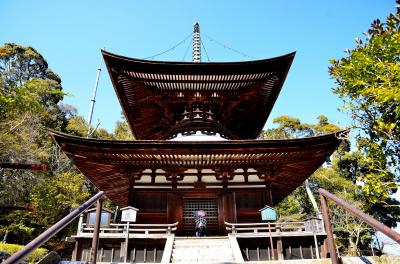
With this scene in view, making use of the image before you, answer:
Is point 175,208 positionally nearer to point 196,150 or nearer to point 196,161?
point 196,161

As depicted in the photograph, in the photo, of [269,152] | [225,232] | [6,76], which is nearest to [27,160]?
[225,232]

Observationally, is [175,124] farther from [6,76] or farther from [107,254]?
[6,76]

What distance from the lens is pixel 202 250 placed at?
853 centimetres

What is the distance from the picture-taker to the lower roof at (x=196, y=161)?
957 cm

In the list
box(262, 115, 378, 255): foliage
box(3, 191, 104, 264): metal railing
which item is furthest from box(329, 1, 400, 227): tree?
box(262, 115, 378, 255): foliage

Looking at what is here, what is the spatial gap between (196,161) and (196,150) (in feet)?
4.19

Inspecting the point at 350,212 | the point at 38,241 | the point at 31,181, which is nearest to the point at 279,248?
the point at 350,212

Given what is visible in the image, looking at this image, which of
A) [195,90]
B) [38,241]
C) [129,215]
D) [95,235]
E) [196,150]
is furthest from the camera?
[195,90]

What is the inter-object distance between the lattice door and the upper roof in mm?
3301

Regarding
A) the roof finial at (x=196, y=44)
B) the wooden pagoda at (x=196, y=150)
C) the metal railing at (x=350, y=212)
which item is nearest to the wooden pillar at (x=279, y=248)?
the wooden pagoda at (x=196, y=150)

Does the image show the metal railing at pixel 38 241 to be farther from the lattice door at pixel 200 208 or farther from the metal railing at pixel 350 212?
the lattice door at pixel 200 208

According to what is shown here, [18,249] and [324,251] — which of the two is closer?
[324,251]

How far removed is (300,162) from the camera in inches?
441

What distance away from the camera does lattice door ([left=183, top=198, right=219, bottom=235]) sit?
38.6 ft
